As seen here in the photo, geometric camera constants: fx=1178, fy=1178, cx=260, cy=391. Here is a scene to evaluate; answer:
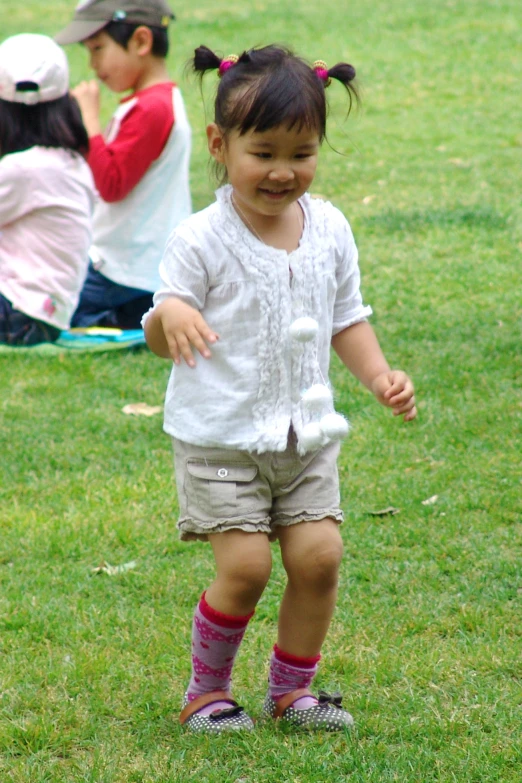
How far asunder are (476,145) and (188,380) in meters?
7.00

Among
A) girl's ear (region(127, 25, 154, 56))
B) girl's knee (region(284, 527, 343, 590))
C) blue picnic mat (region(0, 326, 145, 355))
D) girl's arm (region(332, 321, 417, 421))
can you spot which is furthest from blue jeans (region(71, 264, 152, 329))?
girl's knee (region(284, 527, 343, 590))

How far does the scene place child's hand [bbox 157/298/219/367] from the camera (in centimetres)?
218

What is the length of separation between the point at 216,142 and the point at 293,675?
1.16 m

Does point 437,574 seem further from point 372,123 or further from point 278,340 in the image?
point 372,123

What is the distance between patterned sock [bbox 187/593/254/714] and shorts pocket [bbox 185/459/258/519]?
0.22m

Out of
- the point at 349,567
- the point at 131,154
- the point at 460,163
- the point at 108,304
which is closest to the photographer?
the point at 349,567

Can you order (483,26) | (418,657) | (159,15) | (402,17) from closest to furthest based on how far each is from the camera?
(418,657) < (159,15) < (483,26) < (402,17)

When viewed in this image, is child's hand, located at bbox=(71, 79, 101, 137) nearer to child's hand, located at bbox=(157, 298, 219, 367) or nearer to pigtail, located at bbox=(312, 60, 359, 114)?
pigtail, located at bbox=(312, 60, 359, 114)

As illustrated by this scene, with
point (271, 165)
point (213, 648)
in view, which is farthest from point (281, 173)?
point (213, 648)

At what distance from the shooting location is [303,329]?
2.31 meters

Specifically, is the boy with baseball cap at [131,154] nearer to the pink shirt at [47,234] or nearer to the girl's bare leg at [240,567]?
the pink shirt at [47,234]

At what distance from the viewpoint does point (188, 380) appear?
7.93 ft

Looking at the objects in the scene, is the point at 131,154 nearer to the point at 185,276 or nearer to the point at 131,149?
the point at 131,149

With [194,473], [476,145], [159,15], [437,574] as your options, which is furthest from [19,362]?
[476,145]
